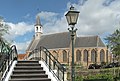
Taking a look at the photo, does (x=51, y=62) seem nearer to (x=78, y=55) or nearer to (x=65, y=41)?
(x=78, y=55)

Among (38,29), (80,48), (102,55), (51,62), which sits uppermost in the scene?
(38,29)

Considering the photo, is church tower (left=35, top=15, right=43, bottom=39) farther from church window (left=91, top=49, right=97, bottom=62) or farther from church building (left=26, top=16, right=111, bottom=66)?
church window (left=91, top=49, right=97, bottom=62)

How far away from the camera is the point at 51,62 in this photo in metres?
15.5

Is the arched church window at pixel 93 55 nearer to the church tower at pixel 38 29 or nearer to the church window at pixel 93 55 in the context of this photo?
the church window at pixel 93 55

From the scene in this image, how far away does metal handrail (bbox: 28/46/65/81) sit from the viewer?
507 inches

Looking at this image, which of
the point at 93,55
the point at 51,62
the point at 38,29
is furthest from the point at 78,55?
the point at 51,62

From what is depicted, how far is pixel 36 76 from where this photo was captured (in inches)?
471

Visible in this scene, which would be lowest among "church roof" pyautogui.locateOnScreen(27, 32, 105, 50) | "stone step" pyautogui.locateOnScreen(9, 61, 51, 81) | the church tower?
"stone step" pyautogui.locateOnScreen(9, 61, 51, 81)

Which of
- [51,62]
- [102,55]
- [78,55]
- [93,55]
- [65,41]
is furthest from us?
[65,41]

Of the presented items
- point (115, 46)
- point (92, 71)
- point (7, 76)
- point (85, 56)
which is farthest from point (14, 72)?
point (85, 56)

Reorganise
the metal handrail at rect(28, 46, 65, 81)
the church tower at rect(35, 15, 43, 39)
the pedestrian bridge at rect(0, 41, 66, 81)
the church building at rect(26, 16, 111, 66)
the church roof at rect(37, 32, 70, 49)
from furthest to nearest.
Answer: the church tower at rect(35, 15, 43, 39) → the church roof at rect(37, 32, 70, 49) → the church building at rect(26, 16, 111, 66) → the metal handrail at rect(28, 46, 65, 81) → the pedestrian bridge at rect(0, 41, 66, 81)

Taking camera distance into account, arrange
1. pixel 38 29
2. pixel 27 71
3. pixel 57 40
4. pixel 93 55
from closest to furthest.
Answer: pixel 27 71 < pixel 93 55 < pixel 57 40 < pixel 38 29

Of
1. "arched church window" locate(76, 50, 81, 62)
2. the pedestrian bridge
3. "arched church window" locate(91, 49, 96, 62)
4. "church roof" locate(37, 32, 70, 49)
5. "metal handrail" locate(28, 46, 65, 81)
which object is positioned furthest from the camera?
"church roof" locate(37, 32, 70, 49)

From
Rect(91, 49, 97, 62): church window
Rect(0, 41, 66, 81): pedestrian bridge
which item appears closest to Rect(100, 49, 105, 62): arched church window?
Rect(91, 49, 97, 62): church window
